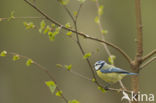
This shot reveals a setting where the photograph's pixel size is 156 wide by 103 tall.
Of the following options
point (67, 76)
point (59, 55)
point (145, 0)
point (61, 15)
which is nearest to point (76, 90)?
point (67, 76)

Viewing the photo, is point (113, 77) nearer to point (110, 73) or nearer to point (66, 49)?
point (110, 73)

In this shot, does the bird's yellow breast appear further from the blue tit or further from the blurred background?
the blurred background

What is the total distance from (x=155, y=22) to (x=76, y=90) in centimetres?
138

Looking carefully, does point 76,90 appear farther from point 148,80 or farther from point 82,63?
point 148,80

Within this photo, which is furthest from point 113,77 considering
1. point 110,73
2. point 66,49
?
point 66,49

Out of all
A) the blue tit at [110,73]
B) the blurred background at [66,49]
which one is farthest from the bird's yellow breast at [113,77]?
the blurred background at [66,49]

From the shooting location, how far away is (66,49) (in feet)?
13.9

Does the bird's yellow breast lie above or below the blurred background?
above

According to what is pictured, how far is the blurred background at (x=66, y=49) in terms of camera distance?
4.09 meters

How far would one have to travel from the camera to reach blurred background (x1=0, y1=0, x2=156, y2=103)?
4086 millimetres

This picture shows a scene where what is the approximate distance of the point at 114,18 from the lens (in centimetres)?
426

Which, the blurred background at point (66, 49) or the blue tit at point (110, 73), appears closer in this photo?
the blue tit at point (110, 73)

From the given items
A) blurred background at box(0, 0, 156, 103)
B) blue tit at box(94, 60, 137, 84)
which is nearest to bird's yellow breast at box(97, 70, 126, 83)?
blue tit at box(94, 60, 137, 84)

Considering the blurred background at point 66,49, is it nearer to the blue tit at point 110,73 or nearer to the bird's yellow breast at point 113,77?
the blue tit at point 110,73
